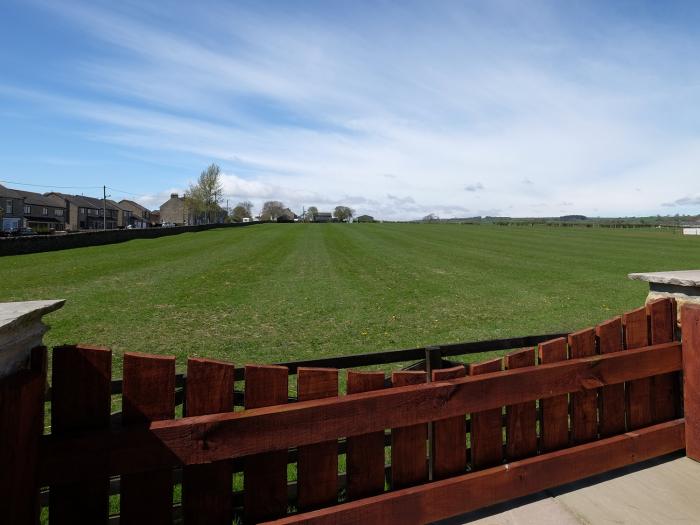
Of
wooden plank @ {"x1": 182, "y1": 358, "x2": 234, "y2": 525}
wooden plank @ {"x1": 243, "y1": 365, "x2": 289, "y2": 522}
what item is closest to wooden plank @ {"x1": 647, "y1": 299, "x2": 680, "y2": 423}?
wooden plank @ {"x1": 243, "y1": 365, "x2": 289, "y2": 522}

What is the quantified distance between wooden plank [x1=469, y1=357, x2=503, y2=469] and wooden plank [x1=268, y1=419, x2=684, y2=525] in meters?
0.10

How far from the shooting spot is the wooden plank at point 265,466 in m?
2.18

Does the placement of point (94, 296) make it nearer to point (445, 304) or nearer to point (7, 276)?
point (7, 276)

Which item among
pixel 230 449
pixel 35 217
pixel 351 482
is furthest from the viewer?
pixel 35 217

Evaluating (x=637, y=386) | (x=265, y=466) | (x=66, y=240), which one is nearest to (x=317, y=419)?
(x=265, y=466)

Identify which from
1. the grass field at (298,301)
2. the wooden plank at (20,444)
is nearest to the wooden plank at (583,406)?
the wooden plank at (20,444)

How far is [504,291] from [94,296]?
12662 mm

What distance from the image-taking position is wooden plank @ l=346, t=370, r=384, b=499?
239 cm

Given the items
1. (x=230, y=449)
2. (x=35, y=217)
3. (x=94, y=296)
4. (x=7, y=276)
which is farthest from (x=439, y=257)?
(x=35, y=217)

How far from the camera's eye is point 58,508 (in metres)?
1.91

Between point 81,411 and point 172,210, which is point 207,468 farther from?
point 172,210

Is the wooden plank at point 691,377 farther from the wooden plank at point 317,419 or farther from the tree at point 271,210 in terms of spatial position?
the tree at point 271,210

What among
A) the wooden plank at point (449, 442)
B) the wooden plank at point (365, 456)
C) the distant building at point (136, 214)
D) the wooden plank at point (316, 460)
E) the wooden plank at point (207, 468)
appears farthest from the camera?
the distant building at point (136, 214)

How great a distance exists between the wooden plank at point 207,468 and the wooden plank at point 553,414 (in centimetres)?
199
